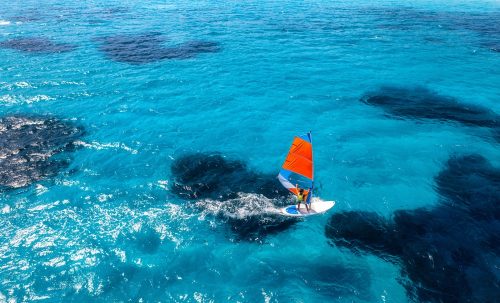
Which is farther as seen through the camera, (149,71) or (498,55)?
(498,55)

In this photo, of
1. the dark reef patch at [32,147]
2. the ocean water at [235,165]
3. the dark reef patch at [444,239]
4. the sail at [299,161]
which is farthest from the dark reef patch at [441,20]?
the dark reef patch at [32,147]

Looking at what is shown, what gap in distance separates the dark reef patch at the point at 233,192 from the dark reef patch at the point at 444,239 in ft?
14.4

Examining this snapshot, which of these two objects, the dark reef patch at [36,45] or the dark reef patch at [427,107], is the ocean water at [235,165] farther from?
the dark reef patch at [36,45]

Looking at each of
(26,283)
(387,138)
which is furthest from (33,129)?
(387,138)

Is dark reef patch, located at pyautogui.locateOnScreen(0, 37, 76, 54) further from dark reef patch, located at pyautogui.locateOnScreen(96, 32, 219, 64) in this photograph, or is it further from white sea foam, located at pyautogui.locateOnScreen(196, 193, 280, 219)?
white sea foam, located at pyautogui.locateOnScreen(196, 193, 280, 219)

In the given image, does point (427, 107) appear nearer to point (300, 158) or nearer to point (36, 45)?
point (300, 158)

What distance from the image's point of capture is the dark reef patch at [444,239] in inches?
770

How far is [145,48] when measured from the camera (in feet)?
183

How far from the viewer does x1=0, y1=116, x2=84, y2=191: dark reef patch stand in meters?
27.4

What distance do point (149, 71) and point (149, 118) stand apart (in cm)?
1396

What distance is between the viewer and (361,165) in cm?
2920

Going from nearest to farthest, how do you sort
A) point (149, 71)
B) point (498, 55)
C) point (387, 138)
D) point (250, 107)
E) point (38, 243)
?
1. point (38, 243)
2. point (387, 138)
3. point (250, 107)
4. point (149, 71)
5. point (498, 55)

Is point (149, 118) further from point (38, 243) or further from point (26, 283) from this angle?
point (26, 283)

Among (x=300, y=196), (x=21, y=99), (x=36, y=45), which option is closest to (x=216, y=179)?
(x=300, y=196)
